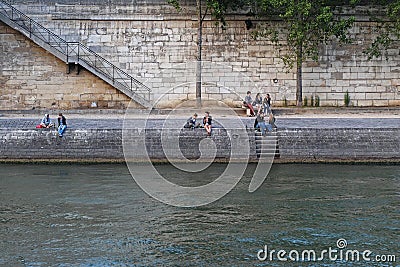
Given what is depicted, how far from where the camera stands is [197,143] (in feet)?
84.4

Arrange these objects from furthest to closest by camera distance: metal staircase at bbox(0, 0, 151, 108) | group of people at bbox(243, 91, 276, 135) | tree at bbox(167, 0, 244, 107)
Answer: tree at bbox(167, 0, 244, 107) → metal staircase at bbox(0, 0, 151, 108) → group of people at bbox(243, 91, 276, 135)

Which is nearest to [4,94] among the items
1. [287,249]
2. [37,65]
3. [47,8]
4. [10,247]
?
[37,65]

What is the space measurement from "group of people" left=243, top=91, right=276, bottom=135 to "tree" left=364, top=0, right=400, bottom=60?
16.9ft

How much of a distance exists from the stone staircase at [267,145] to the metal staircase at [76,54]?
24.0 feet

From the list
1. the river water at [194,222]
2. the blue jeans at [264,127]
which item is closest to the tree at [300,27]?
the blue jeans at [264,127]

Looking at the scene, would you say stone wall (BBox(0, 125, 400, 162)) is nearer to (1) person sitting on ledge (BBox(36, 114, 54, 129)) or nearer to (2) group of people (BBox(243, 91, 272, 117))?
(1) person sitting on ledge (BBox(36, 114, 54, 129))

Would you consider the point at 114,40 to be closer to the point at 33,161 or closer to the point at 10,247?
the point at 33,161

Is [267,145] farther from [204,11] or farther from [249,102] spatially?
[204,11]

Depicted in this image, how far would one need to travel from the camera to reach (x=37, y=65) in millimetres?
31938

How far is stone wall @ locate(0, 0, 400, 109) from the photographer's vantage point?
32312 millimetres

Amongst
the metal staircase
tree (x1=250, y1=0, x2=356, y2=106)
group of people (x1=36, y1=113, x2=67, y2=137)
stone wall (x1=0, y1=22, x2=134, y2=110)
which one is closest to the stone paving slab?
group of people (x1=36, y1=113, x2=67, y2=137)

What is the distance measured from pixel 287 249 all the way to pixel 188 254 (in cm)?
185

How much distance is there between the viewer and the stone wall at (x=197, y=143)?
25.4 m

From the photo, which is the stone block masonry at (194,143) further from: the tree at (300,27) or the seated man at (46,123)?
the tree at (300,27)
